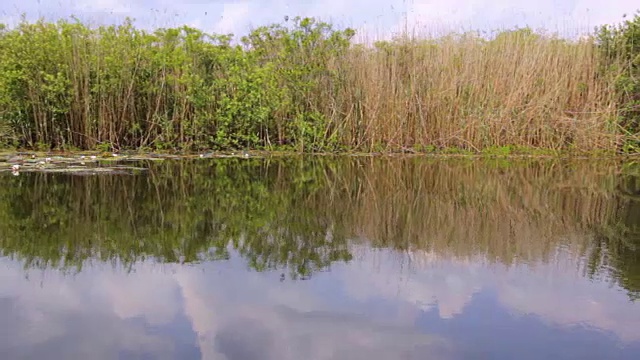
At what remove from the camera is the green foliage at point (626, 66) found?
472 inches

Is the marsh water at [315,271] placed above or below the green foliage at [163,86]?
below

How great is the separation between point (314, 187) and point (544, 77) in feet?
20.6

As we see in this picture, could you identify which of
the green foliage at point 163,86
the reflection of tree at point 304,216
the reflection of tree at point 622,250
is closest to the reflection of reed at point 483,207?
the reflection of tree at point 304,216

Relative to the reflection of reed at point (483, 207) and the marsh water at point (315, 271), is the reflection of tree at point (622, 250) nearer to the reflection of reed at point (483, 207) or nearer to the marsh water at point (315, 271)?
the marsh water at point (315, 271)

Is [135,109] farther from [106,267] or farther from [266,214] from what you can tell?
[106,267]

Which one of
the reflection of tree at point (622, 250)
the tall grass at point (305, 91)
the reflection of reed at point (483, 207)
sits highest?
the tall grass at point (305, 91)

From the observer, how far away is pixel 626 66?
12219 millimetres

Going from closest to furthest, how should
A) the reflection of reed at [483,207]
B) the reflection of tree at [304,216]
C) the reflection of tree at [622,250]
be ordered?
the reflection of tree at [622,250]
the reflection of tree at [304,216]
the reflection of reed at [483,207]

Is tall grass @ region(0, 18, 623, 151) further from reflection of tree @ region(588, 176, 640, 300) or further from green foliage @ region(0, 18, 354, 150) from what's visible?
reflection of tree @ region(588, 176, 640, 300)

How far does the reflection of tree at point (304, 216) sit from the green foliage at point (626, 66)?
10.6 ft

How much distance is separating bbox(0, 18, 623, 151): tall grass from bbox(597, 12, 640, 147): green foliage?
0.82 feet

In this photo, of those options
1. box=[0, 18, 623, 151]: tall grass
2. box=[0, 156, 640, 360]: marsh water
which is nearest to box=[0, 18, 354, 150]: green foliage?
box=[0, 18, 623, 151]: tall grass

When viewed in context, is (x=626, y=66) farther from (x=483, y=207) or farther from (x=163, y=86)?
(x=163, y=86)

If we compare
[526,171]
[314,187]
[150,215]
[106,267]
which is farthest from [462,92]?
[106,267]
